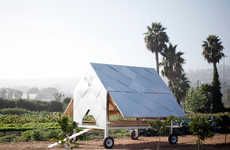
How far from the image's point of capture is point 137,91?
2662 cm

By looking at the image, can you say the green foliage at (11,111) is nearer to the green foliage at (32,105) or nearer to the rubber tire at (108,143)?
the green foliage at (32,105)

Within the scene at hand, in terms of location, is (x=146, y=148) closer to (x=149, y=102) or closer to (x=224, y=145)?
(x=149, y=102)

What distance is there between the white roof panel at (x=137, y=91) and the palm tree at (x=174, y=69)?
2946 centimetres

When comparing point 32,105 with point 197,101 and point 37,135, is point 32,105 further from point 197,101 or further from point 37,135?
point 37,135

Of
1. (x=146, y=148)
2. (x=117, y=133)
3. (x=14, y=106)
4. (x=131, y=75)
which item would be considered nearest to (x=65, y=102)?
(x=14, y=106)

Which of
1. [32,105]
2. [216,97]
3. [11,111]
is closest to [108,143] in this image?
[11,111]

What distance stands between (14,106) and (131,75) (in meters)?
35.3

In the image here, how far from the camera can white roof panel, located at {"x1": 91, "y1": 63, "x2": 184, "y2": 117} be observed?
24.6m

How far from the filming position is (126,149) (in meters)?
22.9

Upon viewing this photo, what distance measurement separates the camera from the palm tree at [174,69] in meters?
59.0

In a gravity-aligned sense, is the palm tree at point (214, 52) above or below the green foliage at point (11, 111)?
above

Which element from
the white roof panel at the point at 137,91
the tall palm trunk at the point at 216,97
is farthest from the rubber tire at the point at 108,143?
the tall palm trunk at the point at 216,97

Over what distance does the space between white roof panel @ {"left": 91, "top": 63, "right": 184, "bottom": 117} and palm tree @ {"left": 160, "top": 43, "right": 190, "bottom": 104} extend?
96.7 ft

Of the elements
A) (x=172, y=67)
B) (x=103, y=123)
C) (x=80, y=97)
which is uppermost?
(x=172, y=67)
